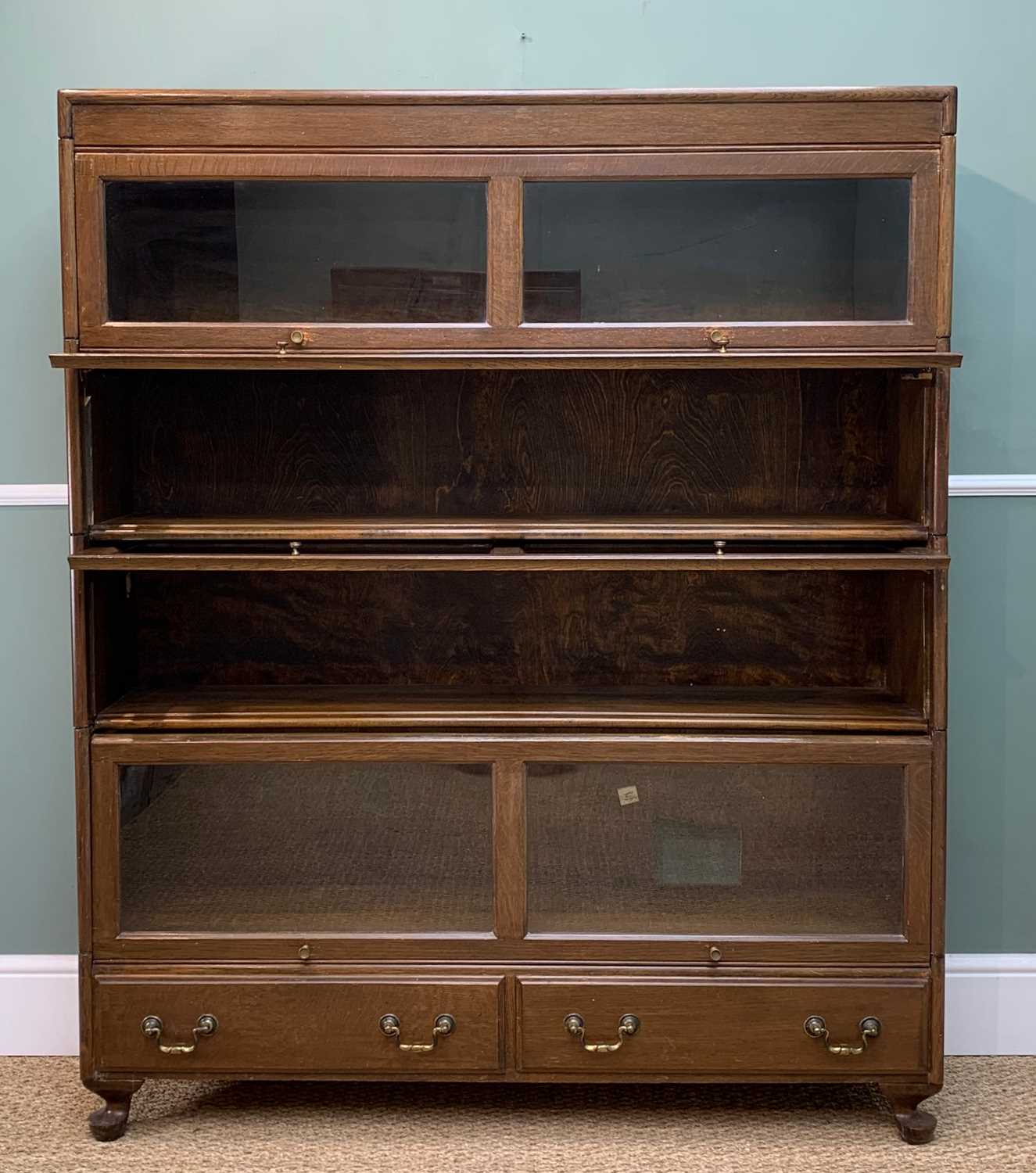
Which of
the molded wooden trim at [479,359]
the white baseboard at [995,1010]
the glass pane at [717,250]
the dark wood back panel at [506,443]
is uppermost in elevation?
the glass pane at [717,250]

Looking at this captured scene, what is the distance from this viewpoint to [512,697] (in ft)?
6.26

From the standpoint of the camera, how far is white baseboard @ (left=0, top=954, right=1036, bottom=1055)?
2.11 meters

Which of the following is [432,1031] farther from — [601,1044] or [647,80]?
[647,80]

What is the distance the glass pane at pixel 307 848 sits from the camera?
71.2 inches

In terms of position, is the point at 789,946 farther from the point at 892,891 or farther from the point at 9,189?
the point at 9,189

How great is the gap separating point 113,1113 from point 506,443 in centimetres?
117

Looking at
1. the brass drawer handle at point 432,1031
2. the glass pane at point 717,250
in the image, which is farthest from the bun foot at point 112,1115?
the glass pane at point 717,250

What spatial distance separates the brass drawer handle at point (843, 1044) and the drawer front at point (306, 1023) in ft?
1.47

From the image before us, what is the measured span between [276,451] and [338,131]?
20.6 inches

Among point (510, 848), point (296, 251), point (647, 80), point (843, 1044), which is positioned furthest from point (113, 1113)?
point (647, 80)

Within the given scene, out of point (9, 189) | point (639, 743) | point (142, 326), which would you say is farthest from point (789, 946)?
point (9, 189)

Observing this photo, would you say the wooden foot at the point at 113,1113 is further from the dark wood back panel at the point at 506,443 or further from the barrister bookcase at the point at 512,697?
the dark wood back panel at the point at 506,443

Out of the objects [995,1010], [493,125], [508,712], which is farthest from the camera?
[995,1010]

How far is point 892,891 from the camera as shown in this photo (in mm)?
1799
